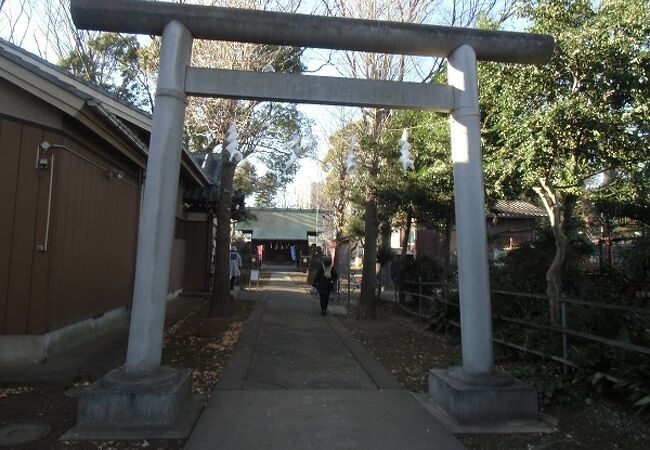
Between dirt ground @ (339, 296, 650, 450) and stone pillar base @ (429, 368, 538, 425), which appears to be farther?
stone pillar base @ (429, 368, 538, 425)

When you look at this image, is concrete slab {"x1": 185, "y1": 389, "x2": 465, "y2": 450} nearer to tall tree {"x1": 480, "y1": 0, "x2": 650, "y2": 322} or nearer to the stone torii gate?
the stone torii gate

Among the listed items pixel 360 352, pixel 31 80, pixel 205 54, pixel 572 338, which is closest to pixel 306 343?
pixel 360 352

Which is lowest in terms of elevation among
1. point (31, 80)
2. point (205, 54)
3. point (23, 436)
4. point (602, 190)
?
point (23, 436)

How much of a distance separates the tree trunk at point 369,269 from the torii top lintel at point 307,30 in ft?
24.8

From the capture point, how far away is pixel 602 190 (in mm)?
10250

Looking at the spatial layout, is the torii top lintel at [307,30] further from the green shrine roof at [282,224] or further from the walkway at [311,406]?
the green shrine roof at [282,224]

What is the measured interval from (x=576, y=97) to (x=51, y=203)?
6801 millimetres

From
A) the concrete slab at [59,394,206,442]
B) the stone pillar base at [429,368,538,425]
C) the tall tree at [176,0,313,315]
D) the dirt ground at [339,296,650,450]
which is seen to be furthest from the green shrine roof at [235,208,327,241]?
the concrete slab at [59,394,206,442]

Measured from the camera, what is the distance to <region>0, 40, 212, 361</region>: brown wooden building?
266 inches

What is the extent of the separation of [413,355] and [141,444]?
497cm

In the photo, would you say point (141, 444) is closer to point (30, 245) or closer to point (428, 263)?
point (30, 245)

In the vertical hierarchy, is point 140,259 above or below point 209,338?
above

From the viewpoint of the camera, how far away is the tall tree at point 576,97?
19.9ft

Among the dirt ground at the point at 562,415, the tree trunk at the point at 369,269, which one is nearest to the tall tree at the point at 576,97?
the dirt ground at the point at 562,415
